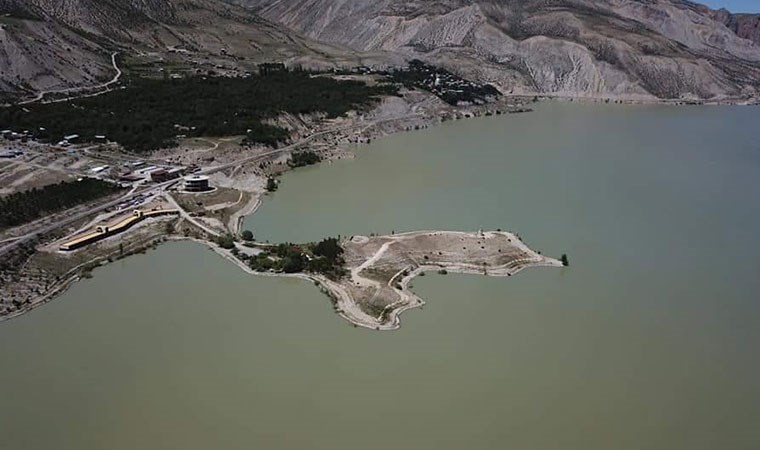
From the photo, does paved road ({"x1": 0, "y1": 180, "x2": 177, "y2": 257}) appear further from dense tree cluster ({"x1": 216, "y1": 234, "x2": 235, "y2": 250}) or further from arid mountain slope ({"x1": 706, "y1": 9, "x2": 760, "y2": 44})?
Result: arid mountain slope ({"x1": 706, "y1": 9, "x2": 760, "y2": 44})

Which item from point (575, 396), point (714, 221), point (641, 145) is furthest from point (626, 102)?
point (575, 396)

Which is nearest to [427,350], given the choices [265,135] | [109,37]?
[265,135]

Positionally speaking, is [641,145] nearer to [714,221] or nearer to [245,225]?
[714,221]

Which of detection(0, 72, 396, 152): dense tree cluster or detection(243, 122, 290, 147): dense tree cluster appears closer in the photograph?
detection(0, 72, 396, 152): dense tree cluster

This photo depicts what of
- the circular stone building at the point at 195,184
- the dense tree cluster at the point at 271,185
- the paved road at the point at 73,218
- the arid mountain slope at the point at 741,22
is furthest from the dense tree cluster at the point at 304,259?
the arid mountain slope at the point at 741,22

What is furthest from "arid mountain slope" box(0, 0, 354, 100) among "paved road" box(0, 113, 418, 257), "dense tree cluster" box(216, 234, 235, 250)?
"dense tree cluster" box(216, 234, 235, 250)

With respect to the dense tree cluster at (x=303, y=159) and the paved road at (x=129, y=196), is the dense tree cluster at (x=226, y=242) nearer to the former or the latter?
the paved road at (x=129, y=196)
